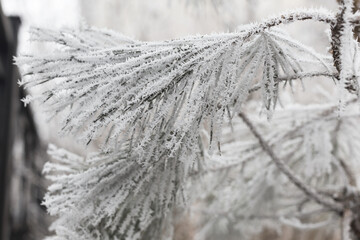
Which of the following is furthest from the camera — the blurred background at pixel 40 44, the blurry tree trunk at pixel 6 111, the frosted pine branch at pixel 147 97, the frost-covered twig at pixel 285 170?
the blurry tree trunk at pixel 6 111

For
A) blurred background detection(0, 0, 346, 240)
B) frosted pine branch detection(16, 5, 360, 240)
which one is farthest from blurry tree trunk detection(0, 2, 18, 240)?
frosted pine branch detection(16, 5, 360, 240)

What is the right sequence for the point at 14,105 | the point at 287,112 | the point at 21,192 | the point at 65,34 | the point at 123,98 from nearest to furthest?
the point at 123,98 < the point at 65,34 < the point at 287,112 < the point at 14,105 < the point at 21,192

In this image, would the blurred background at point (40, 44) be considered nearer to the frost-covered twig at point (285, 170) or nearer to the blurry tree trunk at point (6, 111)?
the blurry tree trunk at point (6, 111)

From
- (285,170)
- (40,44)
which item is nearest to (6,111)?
(40,44)

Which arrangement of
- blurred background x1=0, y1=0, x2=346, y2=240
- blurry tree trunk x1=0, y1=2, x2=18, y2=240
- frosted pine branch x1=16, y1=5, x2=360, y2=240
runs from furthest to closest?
blurry tree trunk x1=0, y1=2, x2=18, y2=240 → blurred background x1=0, y1=0, x2=346, y2=240 → frosted pine branch x1=16, y1=5, x2=360, y2=240

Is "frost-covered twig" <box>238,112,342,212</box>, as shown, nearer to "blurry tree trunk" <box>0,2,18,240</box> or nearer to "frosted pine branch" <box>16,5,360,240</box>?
"frosted pine branch" <box>16,5,360,240</box>

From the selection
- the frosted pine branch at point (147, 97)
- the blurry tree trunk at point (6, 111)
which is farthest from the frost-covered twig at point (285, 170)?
the blurry tree trunk at point (6, 111)

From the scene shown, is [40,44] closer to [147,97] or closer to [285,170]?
[285,170]

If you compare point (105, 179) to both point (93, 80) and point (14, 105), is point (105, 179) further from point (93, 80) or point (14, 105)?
point (14, 105)

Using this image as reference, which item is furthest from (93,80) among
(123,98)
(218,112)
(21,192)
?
(21,192)
